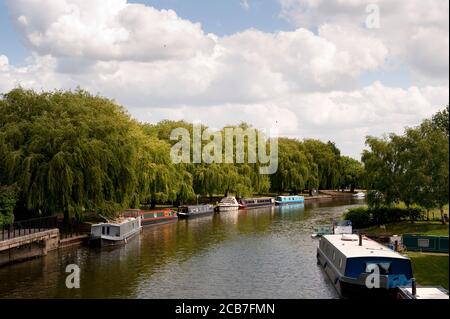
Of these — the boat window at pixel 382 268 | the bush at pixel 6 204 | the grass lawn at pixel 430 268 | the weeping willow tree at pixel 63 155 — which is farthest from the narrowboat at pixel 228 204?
the boat window at pixel 382 268

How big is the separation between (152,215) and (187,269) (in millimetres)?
32372

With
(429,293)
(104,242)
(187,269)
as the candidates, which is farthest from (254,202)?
(429,293)

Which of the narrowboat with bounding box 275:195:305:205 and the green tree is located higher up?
the green tree

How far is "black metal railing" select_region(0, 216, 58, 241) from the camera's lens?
45062 millimetres

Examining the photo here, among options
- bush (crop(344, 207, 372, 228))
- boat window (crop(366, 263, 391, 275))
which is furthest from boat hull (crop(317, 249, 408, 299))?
bush (crop(344, 207, 372, 228))

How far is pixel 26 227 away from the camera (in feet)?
167

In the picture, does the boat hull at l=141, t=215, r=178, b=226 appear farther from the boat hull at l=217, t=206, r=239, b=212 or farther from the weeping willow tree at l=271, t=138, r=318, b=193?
the weeping willow tree at l=271, t=138, r=318, b=193

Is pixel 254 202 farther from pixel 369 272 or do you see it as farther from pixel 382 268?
pixel 382 268

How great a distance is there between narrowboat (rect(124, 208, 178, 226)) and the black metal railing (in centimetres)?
1685

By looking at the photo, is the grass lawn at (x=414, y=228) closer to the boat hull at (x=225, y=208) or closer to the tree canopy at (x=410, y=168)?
the tree canopy at (x=410, y=168)

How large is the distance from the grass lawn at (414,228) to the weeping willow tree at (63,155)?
84.2ft

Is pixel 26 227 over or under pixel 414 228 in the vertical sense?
over
